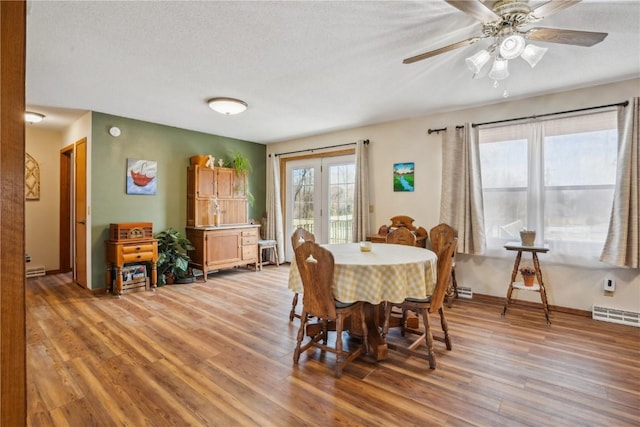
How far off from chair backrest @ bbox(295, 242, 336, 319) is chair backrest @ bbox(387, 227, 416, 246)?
1683mm

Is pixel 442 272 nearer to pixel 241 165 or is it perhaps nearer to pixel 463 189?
pixel 463 189

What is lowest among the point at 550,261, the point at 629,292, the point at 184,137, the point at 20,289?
the point at 629,292

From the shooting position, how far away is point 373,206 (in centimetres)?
500

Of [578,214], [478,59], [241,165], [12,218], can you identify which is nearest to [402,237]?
[578,214]

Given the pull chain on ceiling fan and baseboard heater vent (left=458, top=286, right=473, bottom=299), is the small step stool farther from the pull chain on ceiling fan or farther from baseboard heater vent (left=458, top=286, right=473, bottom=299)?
the pull chain on ceiling fan

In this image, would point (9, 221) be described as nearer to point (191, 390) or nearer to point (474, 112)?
point (191, 390)

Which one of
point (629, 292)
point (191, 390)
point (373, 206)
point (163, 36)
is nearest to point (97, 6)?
point (163, 36)

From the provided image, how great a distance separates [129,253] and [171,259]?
2.11ft

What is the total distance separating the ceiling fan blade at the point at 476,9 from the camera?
163 centimetres

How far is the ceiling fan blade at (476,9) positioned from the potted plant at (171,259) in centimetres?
453

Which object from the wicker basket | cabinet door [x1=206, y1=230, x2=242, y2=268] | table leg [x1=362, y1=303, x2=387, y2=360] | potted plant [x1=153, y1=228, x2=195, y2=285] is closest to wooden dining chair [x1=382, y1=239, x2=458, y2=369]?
table leg [x1=362, y1=303, x2=387, y2=360]

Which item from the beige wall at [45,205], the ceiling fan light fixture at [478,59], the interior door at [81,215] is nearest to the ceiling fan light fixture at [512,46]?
the ceiling fan light fixture at [478,59]

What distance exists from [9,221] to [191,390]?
1858 mm

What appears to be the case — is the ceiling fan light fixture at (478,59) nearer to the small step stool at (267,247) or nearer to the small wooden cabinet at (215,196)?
the small wooden cabinet at (215,196)
